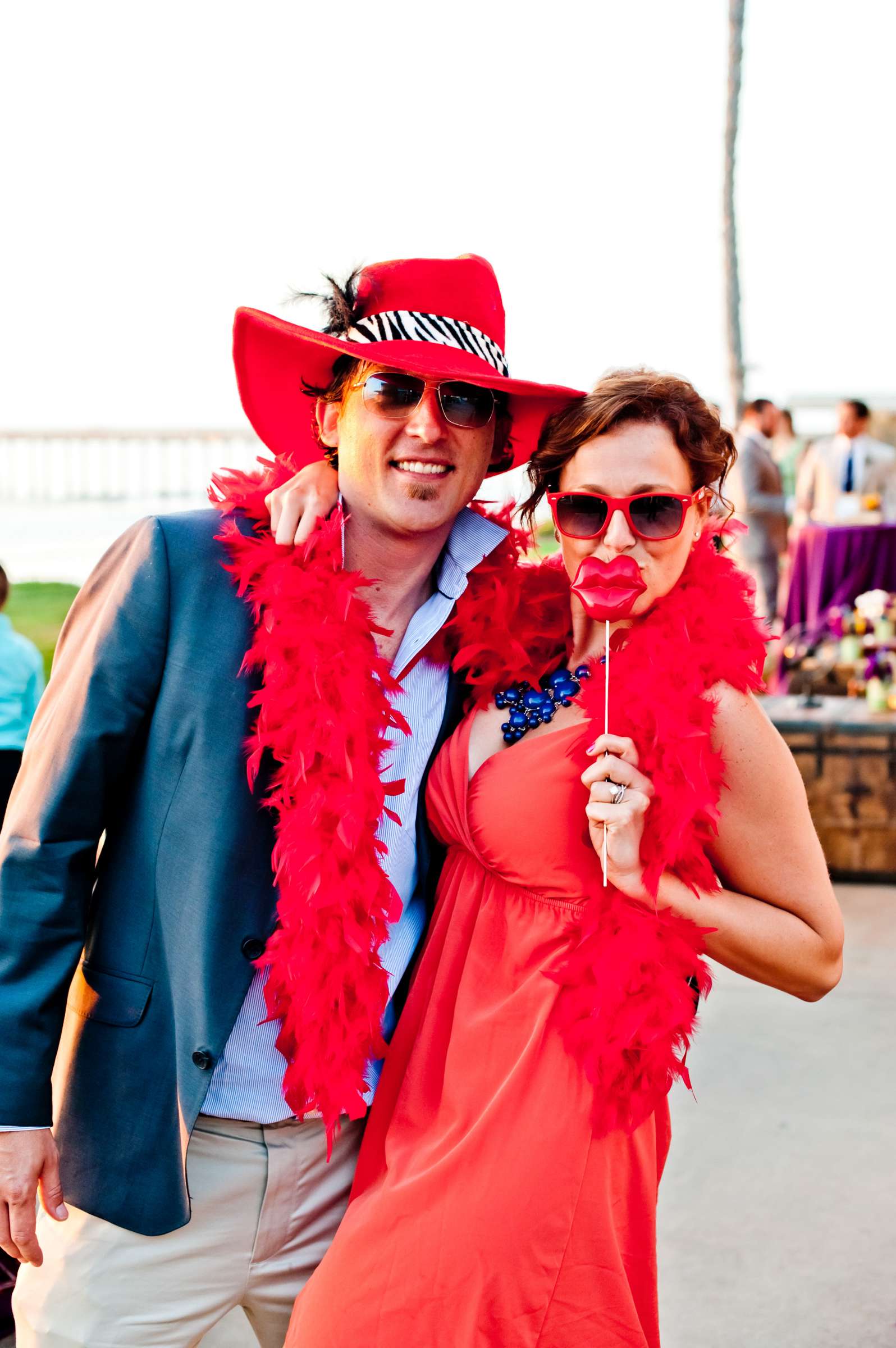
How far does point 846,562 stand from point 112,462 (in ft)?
47.7

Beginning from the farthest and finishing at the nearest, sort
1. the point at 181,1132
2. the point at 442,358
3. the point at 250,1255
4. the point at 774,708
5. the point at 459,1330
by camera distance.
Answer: the point at 774,708
the point at 442,358
the point at 250,1255
the point at 181,1132
the point at 459,1330

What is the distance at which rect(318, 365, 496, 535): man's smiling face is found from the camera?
75.6 inches

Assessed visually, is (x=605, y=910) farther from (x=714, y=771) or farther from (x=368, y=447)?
(x=368, y=447)

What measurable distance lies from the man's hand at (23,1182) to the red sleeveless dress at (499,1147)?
385 millimetres

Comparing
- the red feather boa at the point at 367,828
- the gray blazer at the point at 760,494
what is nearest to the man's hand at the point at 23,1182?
the red feather boa at the point at 367,828

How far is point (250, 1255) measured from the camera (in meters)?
1.81

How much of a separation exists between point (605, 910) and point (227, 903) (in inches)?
21.0

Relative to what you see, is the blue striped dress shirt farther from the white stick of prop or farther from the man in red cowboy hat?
the white stick of prop

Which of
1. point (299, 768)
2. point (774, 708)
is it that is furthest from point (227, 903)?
point (774, 708)

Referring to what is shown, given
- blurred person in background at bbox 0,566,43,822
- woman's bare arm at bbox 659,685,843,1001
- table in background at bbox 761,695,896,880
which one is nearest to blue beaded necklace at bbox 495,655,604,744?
woman's bare arm at bbox 659,685,843,1001

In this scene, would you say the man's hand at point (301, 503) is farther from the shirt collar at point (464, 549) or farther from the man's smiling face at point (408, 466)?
the shirt collar at point (464, 549)

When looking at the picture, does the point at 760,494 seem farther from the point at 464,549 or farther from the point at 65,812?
the point at 65,812

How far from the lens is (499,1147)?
164 cm

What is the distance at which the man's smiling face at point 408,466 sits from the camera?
192 cm
